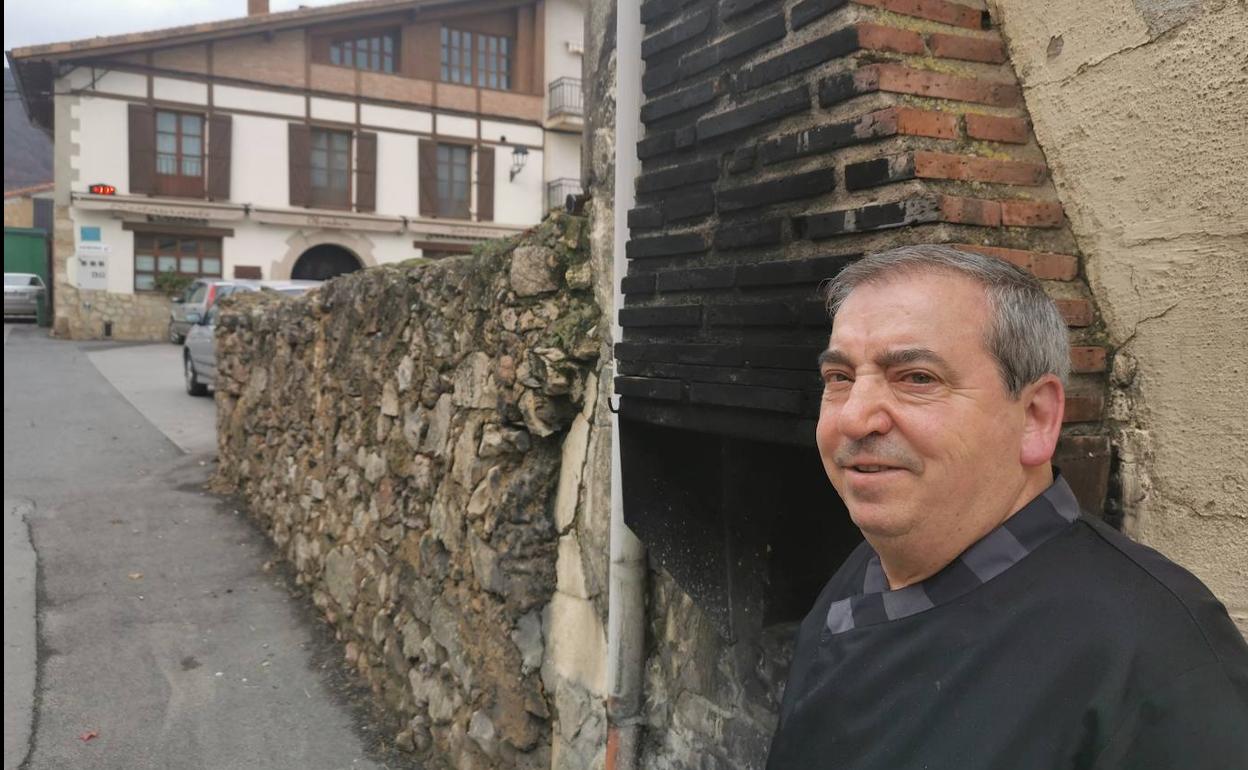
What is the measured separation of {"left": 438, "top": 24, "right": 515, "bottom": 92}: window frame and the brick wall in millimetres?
22728

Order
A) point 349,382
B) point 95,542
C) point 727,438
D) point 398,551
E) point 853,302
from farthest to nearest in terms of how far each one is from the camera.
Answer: point 95,542
point 349,382
point 398,551
point 727,438
point 853,302

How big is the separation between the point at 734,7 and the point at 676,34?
8.6 inches

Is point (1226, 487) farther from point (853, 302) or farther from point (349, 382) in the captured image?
point (349, 382)

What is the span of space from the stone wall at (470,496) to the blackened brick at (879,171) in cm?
123

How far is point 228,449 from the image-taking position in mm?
8250

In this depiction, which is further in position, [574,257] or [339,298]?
[339,298]

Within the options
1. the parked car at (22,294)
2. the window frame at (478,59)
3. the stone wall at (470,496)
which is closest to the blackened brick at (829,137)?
the stone wall at (470,496)

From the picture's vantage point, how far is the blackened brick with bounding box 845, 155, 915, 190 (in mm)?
1655

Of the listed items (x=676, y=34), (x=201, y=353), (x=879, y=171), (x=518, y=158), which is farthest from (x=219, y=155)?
(x=879, y=171)

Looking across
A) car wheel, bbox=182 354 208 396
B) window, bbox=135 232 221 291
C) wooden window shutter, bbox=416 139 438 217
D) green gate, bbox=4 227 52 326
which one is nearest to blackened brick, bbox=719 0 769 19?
car wheel, bbox=182 354 208 396

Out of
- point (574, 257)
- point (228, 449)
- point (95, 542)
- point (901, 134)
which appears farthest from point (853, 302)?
point (228, 449)

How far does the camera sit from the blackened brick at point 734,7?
1.97m

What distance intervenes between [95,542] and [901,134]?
Answer: 6620 millimetres

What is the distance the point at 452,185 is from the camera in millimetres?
23703
